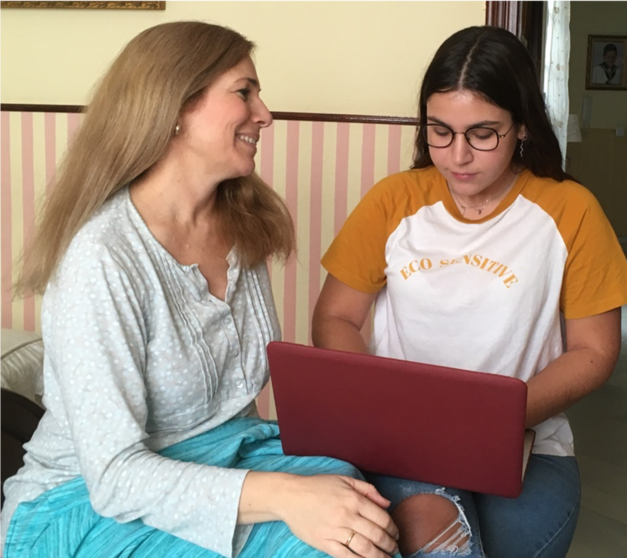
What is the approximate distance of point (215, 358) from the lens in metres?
1.26

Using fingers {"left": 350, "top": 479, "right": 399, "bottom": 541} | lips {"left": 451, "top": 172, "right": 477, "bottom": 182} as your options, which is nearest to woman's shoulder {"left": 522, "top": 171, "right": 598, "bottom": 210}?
lips {"left": 451, "top": 172, "right": 477, "bottom": 182}

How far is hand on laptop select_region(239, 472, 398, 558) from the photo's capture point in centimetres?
99

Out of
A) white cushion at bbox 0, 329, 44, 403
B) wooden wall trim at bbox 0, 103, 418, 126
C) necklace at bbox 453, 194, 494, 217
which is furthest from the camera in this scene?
wooden wall trim at bbox 0, 103, 418, 126

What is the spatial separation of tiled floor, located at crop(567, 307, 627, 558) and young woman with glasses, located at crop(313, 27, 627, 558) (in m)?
1.09

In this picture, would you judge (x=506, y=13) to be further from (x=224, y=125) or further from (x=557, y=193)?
(x=224, y=125)

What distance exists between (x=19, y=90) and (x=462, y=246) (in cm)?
182

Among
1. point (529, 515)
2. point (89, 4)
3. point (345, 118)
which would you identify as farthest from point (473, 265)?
point (89, 4)

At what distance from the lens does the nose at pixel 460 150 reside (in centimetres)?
147

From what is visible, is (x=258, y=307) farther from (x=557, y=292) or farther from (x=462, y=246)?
(x=557, y=292)

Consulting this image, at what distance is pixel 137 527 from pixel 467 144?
0.87 m

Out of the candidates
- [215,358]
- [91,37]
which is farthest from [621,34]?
[215,358]

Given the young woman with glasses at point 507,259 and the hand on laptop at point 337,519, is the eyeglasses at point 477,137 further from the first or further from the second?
the hand on laptop at point 337,519

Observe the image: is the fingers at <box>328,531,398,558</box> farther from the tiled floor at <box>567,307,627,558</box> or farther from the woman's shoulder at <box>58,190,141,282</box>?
the tiled floor at <box>567,307,627,558</box>

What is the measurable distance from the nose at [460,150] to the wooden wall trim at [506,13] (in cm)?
113
